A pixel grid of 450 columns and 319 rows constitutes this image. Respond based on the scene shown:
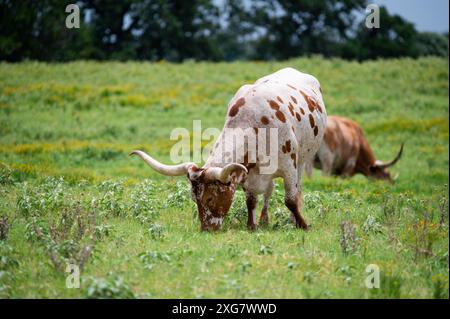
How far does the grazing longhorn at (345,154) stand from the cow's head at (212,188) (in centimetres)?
858

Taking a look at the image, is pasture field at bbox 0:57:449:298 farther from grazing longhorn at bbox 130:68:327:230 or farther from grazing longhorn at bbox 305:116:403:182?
grazing longhorn at bbox 305:116:403:182

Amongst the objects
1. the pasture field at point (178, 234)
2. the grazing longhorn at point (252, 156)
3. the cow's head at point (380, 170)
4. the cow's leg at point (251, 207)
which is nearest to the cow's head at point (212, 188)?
the grazing longhorn at point (252, 156)

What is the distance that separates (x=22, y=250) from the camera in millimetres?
8570

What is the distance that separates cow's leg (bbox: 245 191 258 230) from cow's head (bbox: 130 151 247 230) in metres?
0.50

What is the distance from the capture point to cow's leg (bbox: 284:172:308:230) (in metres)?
10.2

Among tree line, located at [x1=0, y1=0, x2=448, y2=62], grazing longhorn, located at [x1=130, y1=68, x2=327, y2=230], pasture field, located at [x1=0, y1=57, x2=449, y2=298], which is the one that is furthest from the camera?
tree line, located at [x1=0, y1=0, x2=448, y2=62]

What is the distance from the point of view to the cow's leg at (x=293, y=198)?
33.4 feet

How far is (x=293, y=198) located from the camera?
406 inches

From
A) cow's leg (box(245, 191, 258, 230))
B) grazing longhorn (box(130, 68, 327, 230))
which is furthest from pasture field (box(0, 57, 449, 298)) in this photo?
grazing longhorn (box(130, 68, 327, 230))

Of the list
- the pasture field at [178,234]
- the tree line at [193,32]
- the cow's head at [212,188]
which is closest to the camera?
the pasture field at [178,234]

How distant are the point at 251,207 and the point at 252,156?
34.3 inches

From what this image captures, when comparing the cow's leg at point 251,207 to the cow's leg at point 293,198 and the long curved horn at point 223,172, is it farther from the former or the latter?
the long curved horn at point 223,172

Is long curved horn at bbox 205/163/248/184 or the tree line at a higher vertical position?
the tree line
